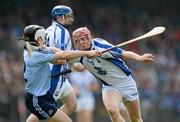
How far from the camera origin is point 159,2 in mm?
27703

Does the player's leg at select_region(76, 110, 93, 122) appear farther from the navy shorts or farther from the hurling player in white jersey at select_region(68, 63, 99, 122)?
the navy shorts

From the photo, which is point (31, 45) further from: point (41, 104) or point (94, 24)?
point (94, 24)

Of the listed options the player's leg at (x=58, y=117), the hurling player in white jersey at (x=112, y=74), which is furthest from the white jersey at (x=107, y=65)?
the player's leg at (x=58, y=117)

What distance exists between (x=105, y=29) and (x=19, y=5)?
2.58m

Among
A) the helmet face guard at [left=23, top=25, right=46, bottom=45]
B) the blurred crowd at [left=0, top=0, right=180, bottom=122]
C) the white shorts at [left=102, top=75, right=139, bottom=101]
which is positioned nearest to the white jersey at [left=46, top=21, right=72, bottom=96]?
the white shorts at [left=102, top=75, right=139, bottom=101]

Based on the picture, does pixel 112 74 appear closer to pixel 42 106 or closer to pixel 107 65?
pixel 107 65

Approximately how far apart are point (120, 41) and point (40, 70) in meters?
11.7

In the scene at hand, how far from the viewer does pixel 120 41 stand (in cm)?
2481

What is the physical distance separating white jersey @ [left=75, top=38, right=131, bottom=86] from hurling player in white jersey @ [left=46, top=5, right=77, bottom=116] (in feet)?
2.32

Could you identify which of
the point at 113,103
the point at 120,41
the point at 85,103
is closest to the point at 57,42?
the point at 113,103

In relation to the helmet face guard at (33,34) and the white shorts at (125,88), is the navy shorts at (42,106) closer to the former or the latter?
the helmet face guard at (33,34)

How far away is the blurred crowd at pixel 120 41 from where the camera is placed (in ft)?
68.0

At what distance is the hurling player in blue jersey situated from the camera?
13055mm

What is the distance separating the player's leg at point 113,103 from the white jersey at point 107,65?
17cm
